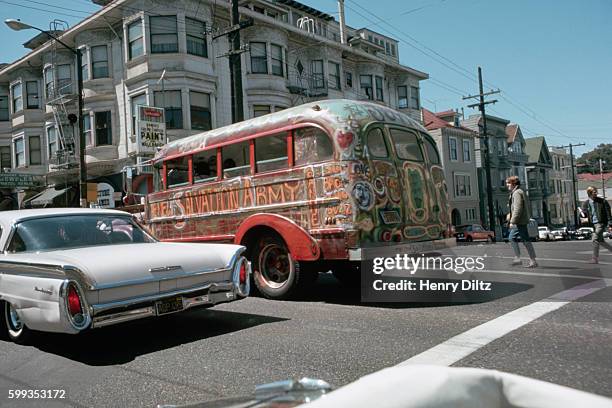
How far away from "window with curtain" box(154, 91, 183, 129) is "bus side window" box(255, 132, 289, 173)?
651 inches

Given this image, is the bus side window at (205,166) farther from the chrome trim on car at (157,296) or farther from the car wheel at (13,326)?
the car wheel at (13,326)

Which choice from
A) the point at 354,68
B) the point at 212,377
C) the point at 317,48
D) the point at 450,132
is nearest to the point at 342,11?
the point at 354,68

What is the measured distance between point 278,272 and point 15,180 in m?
23.0

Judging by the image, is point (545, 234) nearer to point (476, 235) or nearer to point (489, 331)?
point (476, 235)

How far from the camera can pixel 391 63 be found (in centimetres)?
3647

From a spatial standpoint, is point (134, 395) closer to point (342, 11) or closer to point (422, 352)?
point (422, 352)

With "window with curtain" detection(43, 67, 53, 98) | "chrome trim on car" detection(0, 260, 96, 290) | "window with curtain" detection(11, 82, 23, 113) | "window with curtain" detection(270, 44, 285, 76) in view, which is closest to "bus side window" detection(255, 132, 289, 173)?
"chrome trim on car" detection(0, 260, 96, 290)

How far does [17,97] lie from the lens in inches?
1231

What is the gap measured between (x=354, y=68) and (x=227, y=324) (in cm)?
3016

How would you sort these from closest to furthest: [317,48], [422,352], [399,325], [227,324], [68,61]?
[422,352] → [399,325] → [227,324] → [68,61] → [317,48]

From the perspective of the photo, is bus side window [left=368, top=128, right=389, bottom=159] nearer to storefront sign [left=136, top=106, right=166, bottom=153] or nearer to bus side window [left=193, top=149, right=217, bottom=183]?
bus side window [left=193, top=149, right=217, bottom=183]

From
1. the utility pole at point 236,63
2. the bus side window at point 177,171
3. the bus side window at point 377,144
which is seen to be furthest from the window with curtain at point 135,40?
the bus side window at point 377,144

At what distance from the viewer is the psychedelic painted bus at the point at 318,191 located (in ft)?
22.5

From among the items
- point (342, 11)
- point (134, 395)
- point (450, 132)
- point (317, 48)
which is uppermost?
point (342, 11)
